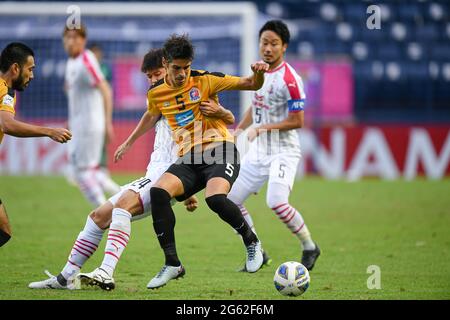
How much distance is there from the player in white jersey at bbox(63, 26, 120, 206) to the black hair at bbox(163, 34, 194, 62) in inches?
198

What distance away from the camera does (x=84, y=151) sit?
12.5 metres

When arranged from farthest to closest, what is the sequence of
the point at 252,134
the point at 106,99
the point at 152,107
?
the point at 106,99, the point at 252,134, the point at 152,107

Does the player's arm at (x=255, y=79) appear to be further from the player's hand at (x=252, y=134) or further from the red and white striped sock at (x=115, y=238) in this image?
the red and white striped sock at (x=115, y=238)

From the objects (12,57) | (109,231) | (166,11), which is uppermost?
(166,11)

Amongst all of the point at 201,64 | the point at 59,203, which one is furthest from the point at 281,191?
the point at 201,64

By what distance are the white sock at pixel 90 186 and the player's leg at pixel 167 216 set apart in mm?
4974

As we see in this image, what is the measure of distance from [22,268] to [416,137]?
1143 centimetres

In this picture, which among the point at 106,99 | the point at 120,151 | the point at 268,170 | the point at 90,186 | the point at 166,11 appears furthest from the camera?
the point at 166,11

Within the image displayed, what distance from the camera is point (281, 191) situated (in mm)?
8555

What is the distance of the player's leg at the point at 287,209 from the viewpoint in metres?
8.50

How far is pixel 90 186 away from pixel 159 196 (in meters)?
5.27

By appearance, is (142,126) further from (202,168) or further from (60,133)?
(60,133)

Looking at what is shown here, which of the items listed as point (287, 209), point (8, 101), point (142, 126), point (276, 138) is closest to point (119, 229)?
point (142, 126)
